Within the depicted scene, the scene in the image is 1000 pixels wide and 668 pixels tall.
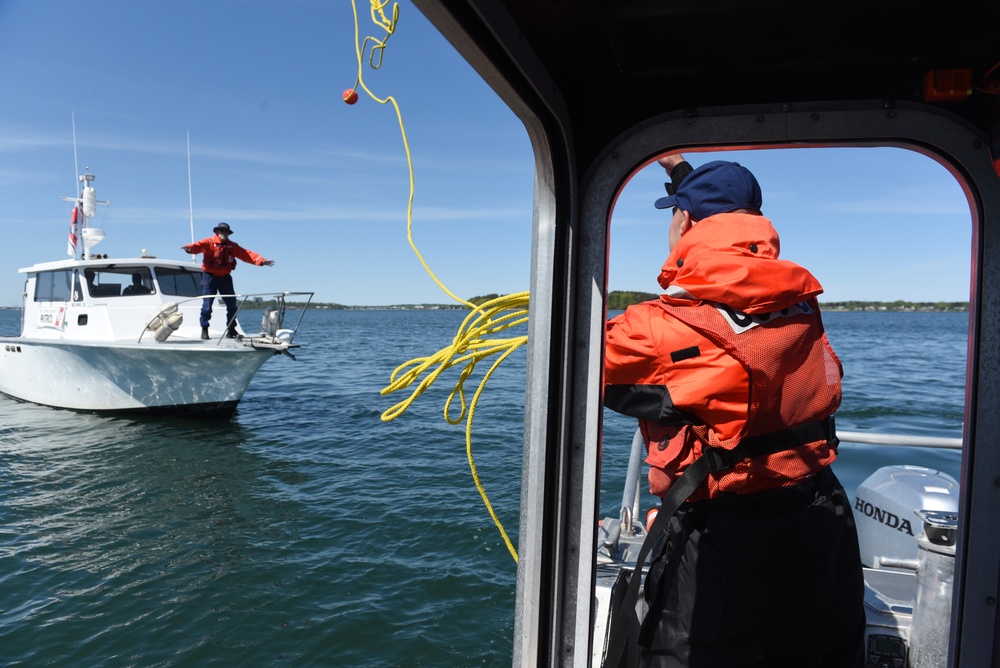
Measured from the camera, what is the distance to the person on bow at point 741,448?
1.47 meters

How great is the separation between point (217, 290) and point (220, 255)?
71cm

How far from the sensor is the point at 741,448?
1.51 m

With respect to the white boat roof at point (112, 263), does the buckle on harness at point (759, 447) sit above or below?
below

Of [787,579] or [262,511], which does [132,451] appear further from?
[787,579]

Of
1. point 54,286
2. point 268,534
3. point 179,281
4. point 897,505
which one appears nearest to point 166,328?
point 179,281

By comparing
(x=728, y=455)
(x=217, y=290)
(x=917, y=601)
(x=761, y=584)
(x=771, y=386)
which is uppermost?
(x=217, y=290)

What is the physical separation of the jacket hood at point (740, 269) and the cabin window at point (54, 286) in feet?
46.8

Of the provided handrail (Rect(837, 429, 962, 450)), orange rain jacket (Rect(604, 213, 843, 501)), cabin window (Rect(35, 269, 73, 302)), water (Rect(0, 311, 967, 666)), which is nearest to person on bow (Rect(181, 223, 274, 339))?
water (Rect(0, 311, 967, 666))

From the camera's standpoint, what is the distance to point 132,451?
1000cm

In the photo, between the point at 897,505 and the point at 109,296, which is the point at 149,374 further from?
the point at 897,505

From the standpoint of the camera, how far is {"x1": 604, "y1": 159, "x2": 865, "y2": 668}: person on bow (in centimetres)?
147

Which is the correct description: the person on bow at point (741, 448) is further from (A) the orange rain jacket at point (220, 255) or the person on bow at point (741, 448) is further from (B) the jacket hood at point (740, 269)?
(A) the orange rain jacket at point (220, 255)

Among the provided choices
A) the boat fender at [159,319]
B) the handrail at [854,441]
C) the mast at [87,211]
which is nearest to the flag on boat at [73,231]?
the mast at [87,211]

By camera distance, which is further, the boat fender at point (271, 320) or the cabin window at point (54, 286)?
the cabin window at point (54, 286)
